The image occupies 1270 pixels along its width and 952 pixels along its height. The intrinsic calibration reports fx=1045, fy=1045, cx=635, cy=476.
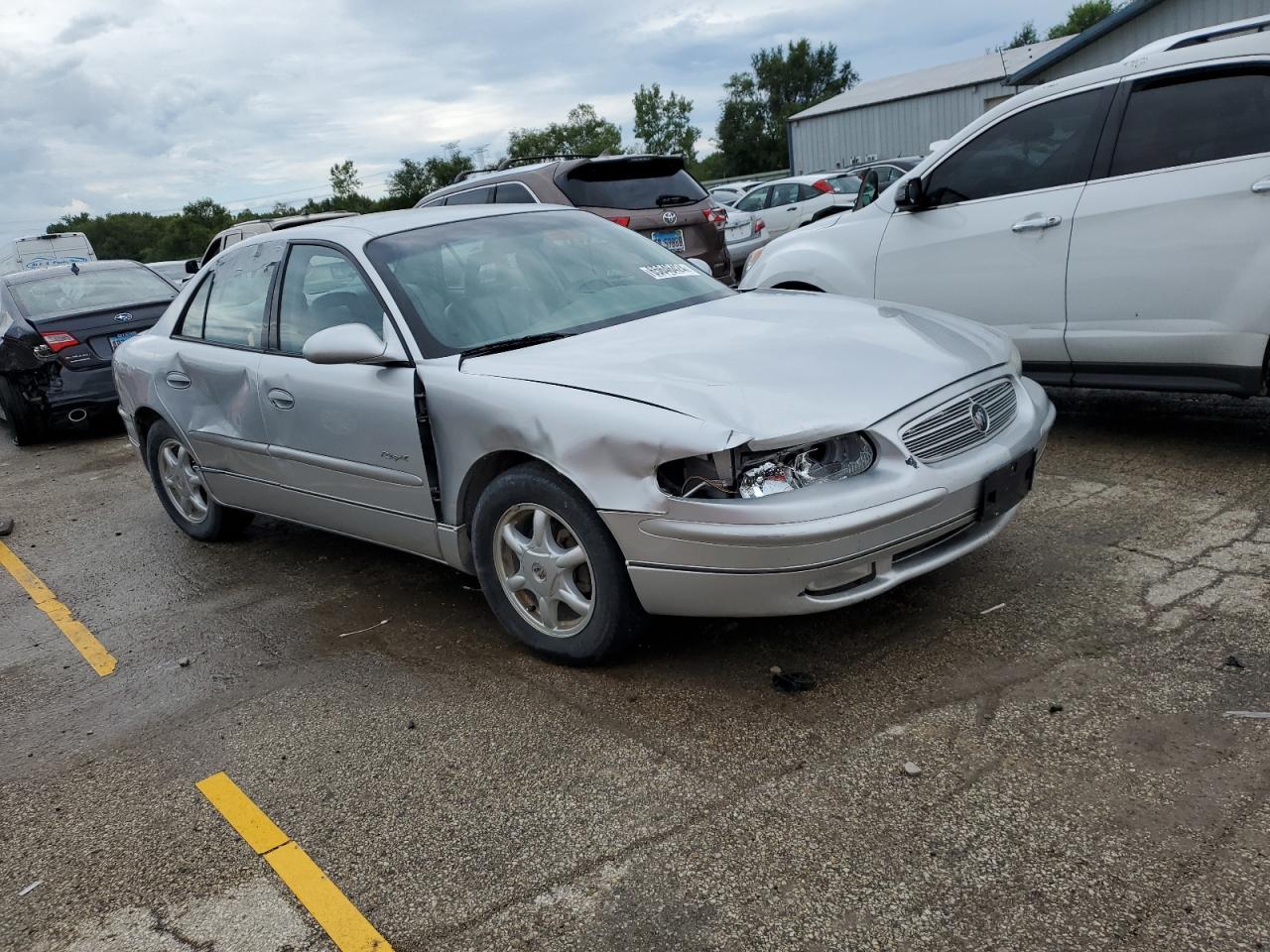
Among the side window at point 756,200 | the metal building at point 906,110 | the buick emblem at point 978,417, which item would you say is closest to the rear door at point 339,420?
the buick emblem at point 978,417

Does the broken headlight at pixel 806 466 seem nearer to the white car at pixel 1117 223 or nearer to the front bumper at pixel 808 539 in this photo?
the front bumper at pixel 808 539

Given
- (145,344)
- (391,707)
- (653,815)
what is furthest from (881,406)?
(145,344)

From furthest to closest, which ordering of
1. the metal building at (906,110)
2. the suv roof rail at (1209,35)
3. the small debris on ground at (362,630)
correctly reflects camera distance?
the metal building at (906,110)
the suv roof rail at (1209,35)
the small debris on ground at (362,630)

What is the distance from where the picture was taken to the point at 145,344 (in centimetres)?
562

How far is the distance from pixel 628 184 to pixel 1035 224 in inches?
188

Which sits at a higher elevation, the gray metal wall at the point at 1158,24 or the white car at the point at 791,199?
the gray metal wall at the point at 1158,24

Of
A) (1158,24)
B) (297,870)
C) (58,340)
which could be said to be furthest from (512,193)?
(1158,24)

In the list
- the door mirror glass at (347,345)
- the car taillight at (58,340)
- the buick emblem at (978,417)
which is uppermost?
the door mirror glass at (347,345)

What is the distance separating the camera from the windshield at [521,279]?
395 centimetres

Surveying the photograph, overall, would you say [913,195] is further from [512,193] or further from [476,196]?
[476,196]

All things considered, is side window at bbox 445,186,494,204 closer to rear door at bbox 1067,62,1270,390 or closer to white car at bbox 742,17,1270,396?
white car at bbox 742,17,1270,396

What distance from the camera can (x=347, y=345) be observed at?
378cm

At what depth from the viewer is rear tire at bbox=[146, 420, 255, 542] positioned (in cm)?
555

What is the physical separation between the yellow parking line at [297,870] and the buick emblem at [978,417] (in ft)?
7.69
